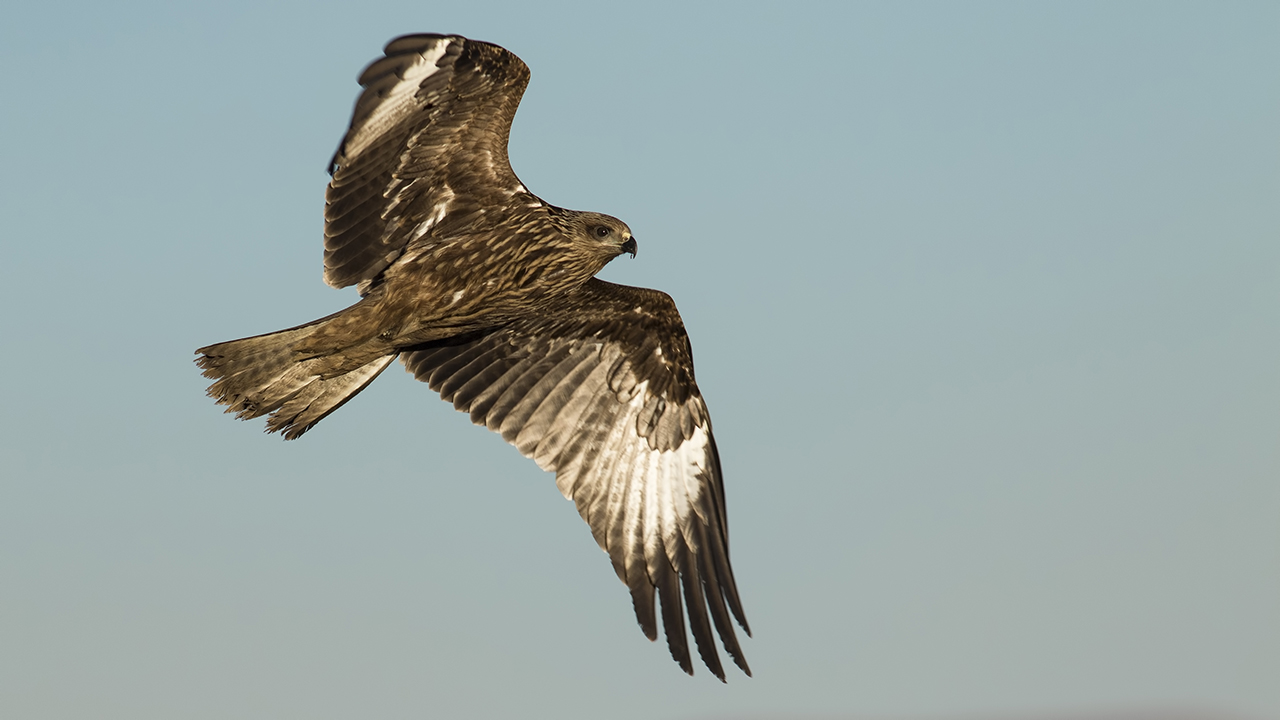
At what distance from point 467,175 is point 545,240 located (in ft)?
2.29

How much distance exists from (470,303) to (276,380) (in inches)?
55.1

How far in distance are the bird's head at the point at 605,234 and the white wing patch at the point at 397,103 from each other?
55.0 inches

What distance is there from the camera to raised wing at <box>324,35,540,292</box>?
805 centimetres

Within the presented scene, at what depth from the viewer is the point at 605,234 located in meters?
8.55

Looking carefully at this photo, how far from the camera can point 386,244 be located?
8508 mm

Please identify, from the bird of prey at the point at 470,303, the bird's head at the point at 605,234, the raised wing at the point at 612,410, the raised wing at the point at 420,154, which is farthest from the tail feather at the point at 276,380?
the bird's head at the point at 605,234

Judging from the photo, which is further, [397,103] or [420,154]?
[420,154]

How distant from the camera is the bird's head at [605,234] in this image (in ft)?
27.9

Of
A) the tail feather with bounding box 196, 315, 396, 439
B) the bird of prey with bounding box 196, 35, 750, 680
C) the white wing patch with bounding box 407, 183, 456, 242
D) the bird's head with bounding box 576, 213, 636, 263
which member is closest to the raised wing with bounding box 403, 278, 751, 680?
the bird of prey with bounding box 196, 35, 750, 680

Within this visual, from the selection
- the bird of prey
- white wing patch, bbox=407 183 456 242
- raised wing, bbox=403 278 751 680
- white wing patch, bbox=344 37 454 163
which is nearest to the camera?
white wing patch, bbox=344 37 454 163

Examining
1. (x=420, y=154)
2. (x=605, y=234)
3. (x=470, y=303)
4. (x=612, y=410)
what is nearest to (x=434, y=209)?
(x=420, y=154)

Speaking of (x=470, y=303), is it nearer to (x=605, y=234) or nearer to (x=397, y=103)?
(x=605, y=234)

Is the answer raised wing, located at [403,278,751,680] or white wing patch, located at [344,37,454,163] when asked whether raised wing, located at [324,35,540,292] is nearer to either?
white wing patch, located at [344,37,454,163]

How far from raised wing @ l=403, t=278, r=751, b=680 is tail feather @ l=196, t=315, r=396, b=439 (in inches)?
41.5
